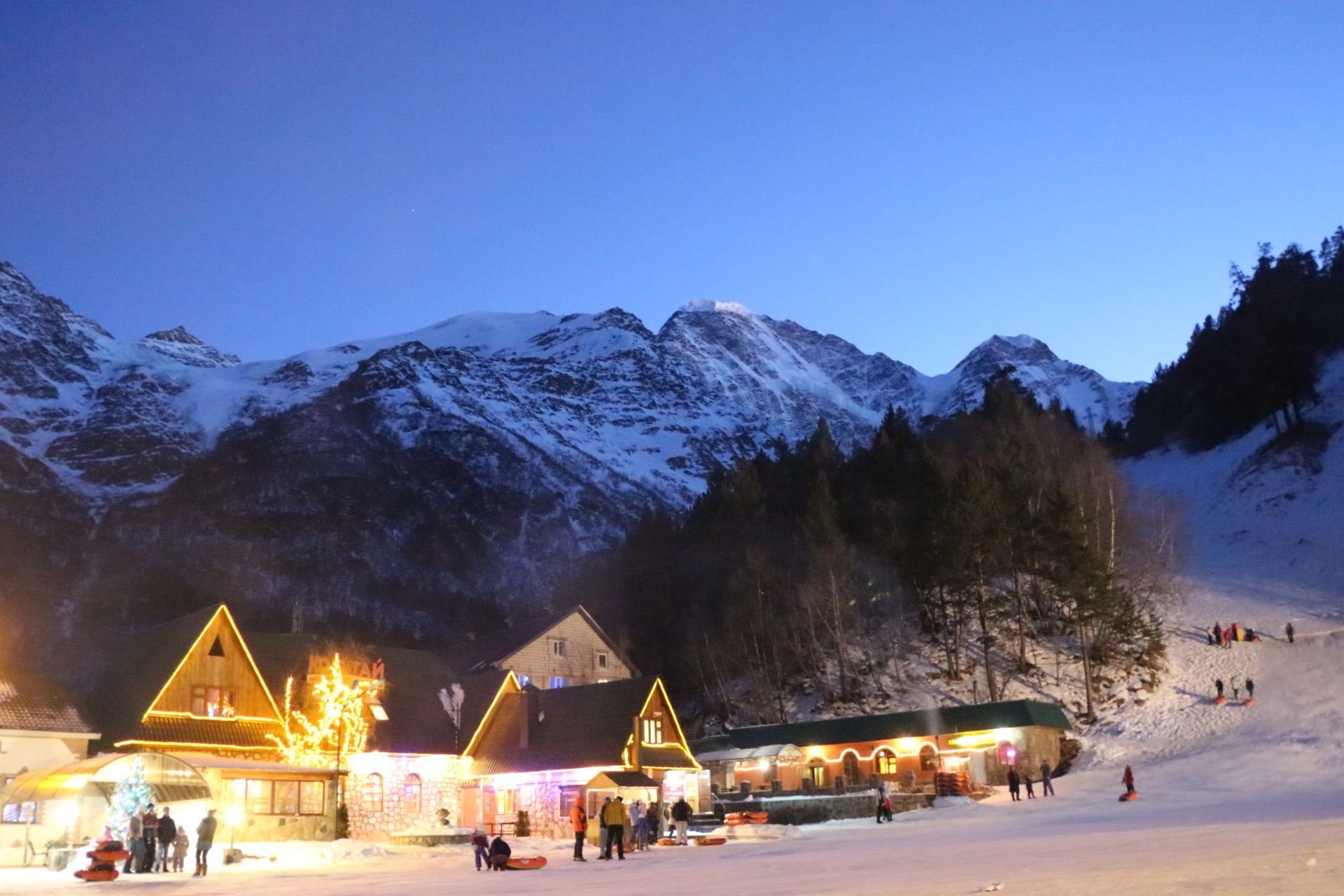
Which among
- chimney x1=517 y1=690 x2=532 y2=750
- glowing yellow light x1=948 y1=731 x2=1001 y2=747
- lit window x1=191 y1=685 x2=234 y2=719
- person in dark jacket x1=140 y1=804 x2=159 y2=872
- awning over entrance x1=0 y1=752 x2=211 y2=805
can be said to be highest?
lit window x1=191 y1=685 x2=234 y2=719

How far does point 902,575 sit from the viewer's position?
70.6 meters

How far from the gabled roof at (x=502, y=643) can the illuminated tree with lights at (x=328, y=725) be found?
16.2 metres

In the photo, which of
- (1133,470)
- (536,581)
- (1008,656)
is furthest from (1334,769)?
(536,581)

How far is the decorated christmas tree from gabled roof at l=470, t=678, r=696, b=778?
1669 cm

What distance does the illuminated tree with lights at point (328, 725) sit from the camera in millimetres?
41250

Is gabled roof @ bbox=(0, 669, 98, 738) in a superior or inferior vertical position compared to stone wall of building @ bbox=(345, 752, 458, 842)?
superior

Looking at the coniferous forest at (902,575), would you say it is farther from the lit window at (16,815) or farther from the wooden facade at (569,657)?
the lit window at (16,815)

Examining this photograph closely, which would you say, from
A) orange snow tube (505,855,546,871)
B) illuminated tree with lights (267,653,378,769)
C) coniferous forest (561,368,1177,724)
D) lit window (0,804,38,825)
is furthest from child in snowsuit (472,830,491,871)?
coniferous forest (561,368,1177,724)

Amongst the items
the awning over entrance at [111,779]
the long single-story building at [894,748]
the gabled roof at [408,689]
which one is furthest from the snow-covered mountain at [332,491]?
the awning over entrance at [111,779]

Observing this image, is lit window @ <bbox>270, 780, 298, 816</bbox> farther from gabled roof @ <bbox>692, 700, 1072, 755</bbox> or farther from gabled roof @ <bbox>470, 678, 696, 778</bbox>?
gabled roof @ <bbox>692, 700, 1072, 755</bbox>

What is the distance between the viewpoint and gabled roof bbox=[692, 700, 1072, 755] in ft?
169

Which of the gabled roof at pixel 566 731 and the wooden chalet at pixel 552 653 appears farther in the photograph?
the wooden chalet at pixel 552 653

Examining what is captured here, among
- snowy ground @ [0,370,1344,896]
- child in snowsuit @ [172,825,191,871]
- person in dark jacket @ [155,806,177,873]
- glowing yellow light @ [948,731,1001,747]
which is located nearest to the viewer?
snowy ground @ [0,370,1344,896]

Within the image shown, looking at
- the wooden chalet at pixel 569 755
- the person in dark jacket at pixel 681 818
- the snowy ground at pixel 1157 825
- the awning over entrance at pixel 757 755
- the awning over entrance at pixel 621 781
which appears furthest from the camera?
the awning over entrance at pixel 757 755
